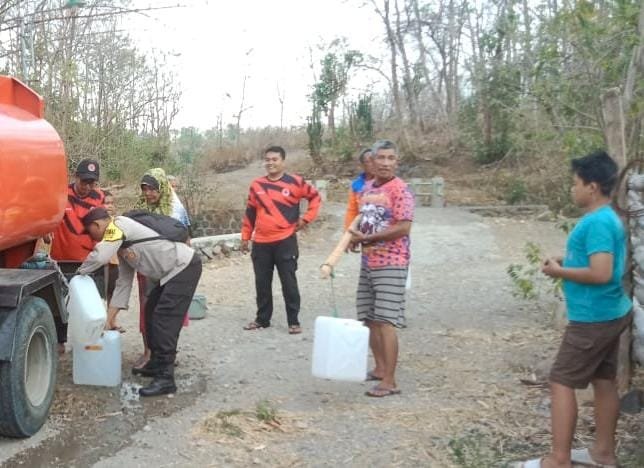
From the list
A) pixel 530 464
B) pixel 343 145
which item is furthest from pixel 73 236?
pixel 343 145

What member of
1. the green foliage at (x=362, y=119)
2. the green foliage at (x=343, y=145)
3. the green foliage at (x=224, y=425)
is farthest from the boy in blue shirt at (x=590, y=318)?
the green foliage at (x=362, y=119)

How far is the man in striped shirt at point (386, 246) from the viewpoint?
4.73 m

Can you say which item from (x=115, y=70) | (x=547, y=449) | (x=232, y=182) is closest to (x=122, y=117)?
(x=115, y=70)

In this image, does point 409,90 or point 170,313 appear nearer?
point 170,313

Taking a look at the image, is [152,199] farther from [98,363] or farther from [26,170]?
[26,170]

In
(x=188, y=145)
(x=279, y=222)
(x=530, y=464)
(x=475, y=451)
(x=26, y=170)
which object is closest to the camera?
(x=530, y=464)

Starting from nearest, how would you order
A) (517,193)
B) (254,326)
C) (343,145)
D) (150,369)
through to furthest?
(150,369)
(254,326)
(517,193)
(343,145)

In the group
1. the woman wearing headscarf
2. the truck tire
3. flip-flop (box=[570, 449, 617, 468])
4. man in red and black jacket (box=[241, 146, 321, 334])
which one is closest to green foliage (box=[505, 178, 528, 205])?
man in red and black jacket (box=[241, 146, 321, 334])

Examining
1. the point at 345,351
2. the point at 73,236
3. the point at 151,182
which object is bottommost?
the point at 345,351

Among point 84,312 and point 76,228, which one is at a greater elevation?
point 76,228

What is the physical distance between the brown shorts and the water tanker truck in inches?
107

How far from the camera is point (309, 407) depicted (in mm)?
4676

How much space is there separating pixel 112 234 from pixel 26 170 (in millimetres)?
681

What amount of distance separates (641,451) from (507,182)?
1366 cm
